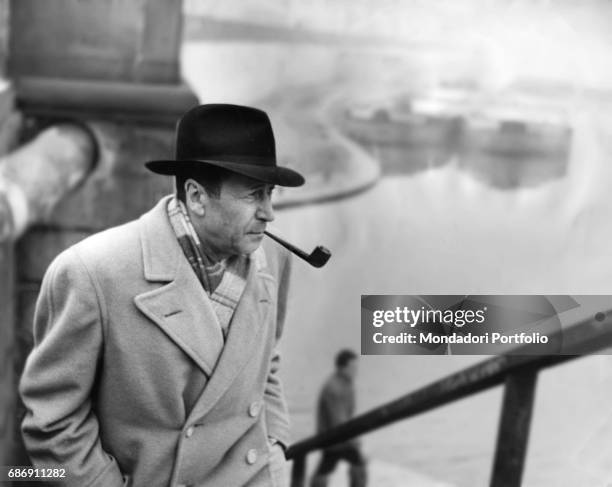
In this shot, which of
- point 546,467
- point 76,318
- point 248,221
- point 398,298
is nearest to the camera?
point 76,318

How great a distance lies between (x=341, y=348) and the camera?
3355 mm

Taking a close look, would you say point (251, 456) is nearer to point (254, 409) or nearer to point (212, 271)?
point (254, 409)

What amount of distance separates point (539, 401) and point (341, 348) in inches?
30.6

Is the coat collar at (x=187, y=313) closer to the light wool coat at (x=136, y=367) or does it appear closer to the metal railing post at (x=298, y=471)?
the light wool coat at (x=136, y=367)

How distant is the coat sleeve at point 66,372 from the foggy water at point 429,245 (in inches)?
56.3

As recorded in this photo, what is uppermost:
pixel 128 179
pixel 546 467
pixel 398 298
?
pixel 128 179

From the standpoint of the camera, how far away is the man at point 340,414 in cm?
337

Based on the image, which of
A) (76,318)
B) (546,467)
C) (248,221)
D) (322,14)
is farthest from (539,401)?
(76,318)

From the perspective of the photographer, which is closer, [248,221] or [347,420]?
[248,221]

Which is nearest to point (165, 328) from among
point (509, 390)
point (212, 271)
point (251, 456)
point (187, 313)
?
point (187, 313)

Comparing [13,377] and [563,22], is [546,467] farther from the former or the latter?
[13,377]

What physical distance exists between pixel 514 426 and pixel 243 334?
90 cm

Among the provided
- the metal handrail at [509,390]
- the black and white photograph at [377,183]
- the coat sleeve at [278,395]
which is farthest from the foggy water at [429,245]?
the coat sleeve at [278,395]

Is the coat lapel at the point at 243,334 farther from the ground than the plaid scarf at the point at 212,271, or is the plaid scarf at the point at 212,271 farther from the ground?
the plaid scarf at the point at 212,271
